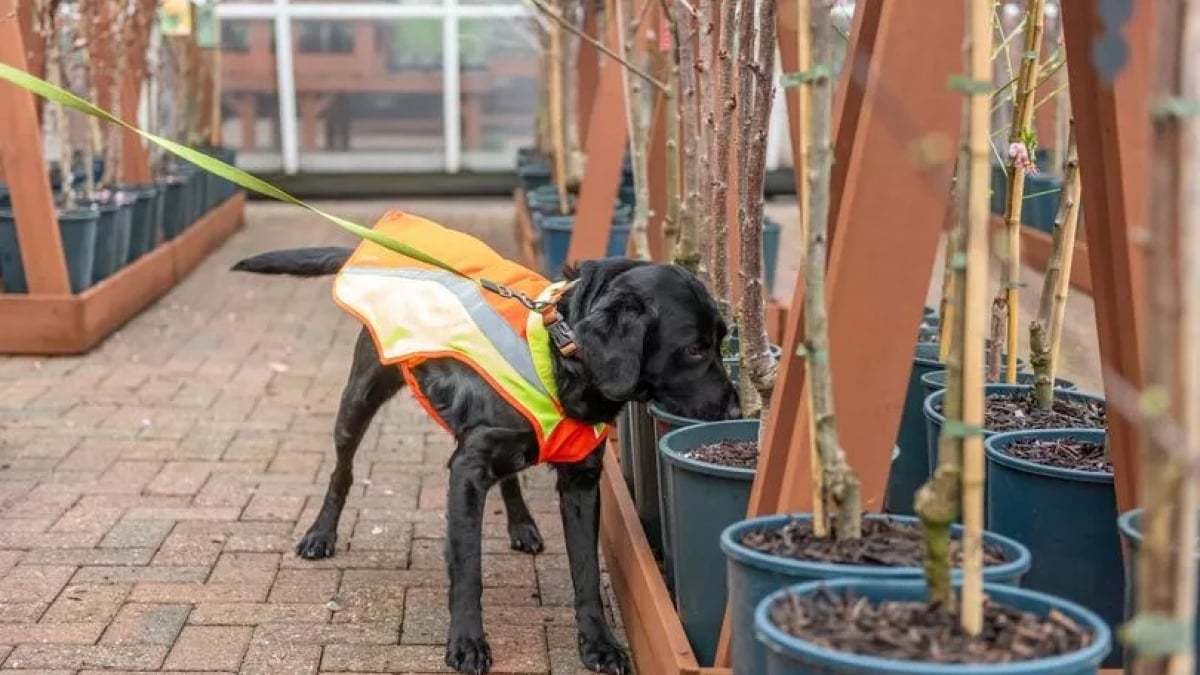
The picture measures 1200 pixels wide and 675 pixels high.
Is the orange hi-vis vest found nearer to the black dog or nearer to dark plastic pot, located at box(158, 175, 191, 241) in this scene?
the black dog

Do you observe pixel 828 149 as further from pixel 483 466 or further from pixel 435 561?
pixel 435 561

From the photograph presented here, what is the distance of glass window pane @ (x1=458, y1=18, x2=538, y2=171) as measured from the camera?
13953 mm

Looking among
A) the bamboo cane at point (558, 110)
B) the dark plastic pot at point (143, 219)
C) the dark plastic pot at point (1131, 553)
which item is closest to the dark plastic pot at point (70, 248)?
the dark plastic pot at point (143, 219)

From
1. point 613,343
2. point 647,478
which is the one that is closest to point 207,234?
point 647,478

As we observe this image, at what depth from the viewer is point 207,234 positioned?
10805 mm

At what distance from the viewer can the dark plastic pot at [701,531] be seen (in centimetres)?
288

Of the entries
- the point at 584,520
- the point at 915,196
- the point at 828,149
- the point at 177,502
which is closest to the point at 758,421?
the point at 584,520

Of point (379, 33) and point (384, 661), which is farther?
point (379, 33)

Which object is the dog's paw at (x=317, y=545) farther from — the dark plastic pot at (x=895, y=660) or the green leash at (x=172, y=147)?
the dark plastic pot at (x=895, y=660)

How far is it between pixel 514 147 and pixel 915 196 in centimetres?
→ 1225

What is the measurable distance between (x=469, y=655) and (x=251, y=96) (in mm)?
11590

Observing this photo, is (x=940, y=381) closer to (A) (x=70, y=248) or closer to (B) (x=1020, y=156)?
(B) (x=1020, y=156)

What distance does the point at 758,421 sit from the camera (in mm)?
3301

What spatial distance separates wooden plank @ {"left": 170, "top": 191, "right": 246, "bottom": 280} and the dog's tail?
5.68m
